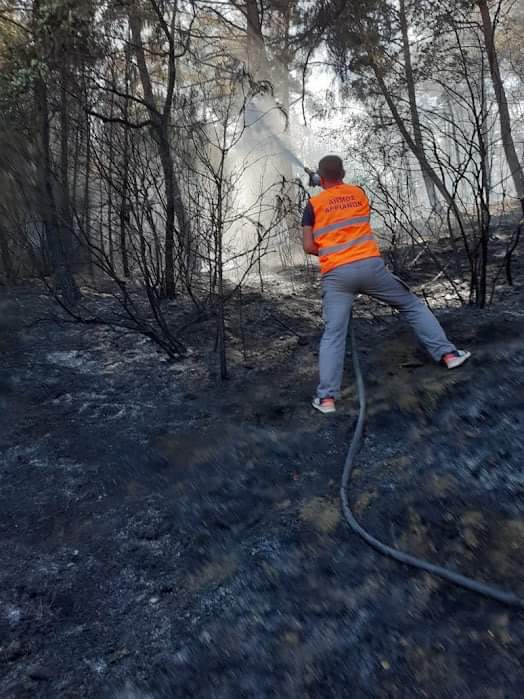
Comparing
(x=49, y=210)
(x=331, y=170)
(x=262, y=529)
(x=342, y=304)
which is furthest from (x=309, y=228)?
(x=49, y=210)

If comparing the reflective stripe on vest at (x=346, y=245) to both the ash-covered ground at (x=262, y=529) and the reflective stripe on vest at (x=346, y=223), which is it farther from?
the ash-covered ground at (x=262, y=529)

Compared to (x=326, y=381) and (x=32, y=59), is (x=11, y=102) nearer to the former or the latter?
(x=32, y=59)

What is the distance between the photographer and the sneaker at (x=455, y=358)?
365cm

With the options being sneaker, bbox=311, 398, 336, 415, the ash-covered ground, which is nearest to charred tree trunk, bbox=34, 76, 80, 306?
the ash-covered ground

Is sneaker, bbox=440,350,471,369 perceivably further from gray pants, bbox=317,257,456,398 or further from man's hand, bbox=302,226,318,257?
man's hand, bbox=302,226,318,257

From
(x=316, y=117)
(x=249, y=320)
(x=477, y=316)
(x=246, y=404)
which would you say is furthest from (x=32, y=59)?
(x=316, y=117)

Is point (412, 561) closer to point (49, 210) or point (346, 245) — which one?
point (346, 245)

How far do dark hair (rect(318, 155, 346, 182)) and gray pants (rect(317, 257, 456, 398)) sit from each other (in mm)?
629

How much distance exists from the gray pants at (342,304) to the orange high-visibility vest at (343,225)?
7 cm

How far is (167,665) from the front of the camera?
6.13ft

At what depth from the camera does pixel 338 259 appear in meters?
3.57

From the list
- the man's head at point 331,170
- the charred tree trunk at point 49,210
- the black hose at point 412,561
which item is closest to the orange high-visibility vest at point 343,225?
the man's head at point 331,170

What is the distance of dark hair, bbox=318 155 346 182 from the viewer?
11.9 feet

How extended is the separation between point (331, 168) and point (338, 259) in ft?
2.10
